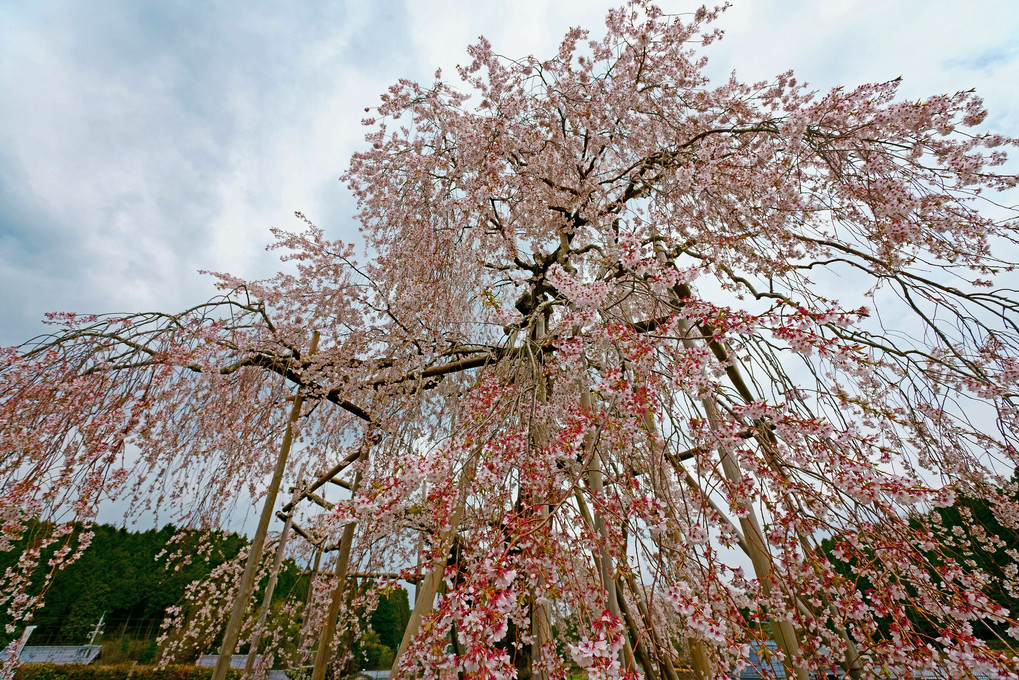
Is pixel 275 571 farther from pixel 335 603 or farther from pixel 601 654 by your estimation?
pixel 601 654

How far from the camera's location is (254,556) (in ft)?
12.9

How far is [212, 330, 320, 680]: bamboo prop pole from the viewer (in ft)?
12.2

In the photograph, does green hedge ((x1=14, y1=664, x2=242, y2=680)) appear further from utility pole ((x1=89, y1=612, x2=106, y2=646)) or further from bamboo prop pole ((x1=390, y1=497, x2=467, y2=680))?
bamboo prop pole ((x1=390, y1=497, x2=467, y2=680))

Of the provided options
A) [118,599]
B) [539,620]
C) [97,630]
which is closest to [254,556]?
[539,620]

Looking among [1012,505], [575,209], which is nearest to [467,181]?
[575,209]

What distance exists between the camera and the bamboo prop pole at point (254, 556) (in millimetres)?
3723

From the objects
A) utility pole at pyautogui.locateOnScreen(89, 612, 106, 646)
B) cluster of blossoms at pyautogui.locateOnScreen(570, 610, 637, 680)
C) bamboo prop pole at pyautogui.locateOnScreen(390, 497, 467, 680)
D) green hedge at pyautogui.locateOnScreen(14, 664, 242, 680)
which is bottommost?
green hedge at pyautogui.locateOnScreen(14, 664, 242, 680)

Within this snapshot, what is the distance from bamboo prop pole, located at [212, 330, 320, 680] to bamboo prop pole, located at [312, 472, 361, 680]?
76 cm

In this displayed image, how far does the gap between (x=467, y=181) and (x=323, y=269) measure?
2099mm

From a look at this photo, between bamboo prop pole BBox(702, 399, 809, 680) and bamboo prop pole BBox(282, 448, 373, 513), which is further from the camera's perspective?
bamboo prop pole BBox(282, 448, 373, 513)

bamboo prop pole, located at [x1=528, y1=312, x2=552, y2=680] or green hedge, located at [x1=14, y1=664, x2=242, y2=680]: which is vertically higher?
bamboo prop pole, located at [x1=528, y1=312, x2=552, y2=680]

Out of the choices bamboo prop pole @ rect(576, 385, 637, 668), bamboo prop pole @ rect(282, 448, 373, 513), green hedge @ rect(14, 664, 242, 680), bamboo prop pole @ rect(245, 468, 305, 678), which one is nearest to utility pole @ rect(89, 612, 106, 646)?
green hedge @ rect(14, 664, 242, 680)

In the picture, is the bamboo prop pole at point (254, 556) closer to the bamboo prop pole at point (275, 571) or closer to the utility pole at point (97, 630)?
the bamboo prop pole at point (275, 571)

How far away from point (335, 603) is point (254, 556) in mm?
913
